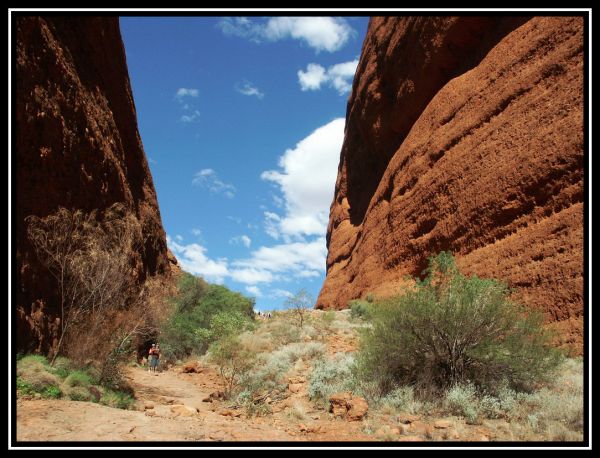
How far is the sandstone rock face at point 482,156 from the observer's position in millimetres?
13500

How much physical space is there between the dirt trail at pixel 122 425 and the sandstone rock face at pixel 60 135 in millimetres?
2830

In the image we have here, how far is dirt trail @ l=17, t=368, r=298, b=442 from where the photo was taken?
5375mm

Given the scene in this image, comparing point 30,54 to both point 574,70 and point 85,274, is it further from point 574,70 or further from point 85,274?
point 574,70

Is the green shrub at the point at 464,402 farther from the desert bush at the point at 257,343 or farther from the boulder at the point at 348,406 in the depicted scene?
the desert bush at the point at 257,343

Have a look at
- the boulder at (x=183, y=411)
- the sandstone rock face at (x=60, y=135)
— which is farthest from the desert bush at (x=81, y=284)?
the boulder at (x=183, y=411)

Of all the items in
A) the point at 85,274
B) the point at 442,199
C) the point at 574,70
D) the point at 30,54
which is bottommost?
the point at 85,274

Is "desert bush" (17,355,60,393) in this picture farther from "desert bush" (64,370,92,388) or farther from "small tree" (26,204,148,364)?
"small tree" (26,204,148,364)

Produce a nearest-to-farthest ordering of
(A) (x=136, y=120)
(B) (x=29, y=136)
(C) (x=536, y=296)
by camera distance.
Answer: (B) (x=29, y=136) < (C) (x=536, y=296) < (A) (x=136, y=120)

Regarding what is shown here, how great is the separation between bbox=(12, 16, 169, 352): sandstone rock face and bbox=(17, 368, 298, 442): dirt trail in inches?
111

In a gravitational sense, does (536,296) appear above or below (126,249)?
below

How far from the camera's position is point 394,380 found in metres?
8.68

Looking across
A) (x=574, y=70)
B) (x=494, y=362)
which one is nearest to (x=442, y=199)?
(x=574, y=70)

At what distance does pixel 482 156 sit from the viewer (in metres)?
17.9

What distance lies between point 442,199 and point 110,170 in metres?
14.6
